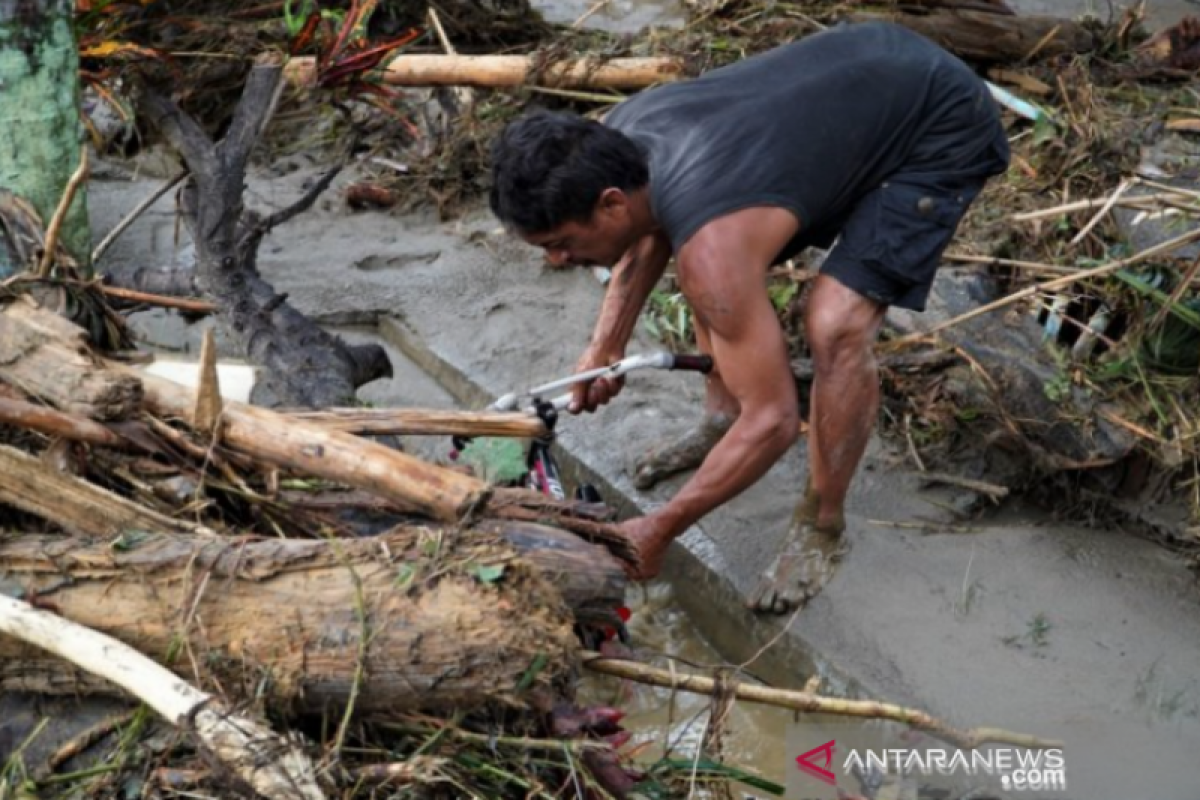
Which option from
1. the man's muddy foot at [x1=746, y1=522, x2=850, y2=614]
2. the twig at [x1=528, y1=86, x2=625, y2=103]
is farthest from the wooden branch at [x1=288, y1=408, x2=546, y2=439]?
the twig at [x1=528, y1=86, x2=625, y2=103]

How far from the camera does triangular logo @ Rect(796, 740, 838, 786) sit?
4.00 meters

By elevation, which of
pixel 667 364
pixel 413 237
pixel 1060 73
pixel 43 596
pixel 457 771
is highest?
pixel 43 596

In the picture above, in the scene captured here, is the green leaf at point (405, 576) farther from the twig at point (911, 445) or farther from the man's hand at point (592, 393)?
the twig at point (911, 445)

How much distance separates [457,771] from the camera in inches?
114

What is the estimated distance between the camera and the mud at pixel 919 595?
4.07 meters

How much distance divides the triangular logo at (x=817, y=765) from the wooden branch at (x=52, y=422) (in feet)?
6.28

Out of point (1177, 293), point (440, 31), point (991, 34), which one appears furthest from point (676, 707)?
point (991, 34)

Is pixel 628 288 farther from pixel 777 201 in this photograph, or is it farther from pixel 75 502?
pixel 75 502

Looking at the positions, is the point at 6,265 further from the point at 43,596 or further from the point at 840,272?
the point at 840,272

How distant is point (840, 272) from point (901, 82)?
1.69 feet

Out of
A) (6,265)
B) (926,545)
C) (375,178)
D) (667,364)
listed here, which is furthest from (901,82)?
(375,178)

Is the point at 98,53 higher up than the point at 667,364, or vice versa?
the point at 98,53

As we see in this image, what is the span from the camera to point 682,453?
509cm

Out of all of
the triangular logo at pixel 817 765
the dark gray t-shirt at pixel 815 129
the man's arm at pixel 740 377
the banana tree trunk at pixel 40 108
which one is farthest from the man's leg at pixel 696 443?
the banana tree trunk at pixel 40 108
